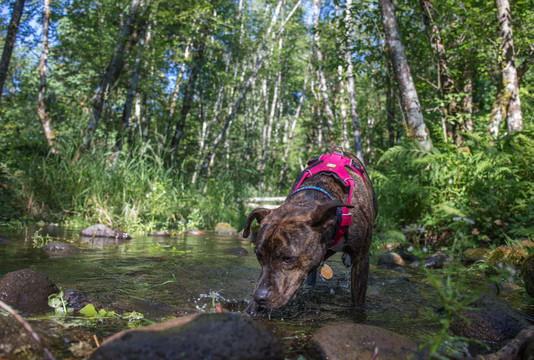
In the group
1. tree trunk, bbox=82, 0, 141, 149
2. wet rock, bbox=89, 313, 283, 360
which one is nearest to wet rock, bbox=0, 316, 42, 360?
wet rock, bbox=89, 313, 283, 360

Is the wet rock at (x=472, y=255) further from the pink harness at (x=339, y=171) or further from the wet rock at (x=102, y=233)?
the wet rock at (x=102, y=233)

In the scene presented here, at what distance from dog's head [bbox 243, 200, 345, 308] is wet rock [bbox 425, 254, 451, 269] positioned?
12.0 feet

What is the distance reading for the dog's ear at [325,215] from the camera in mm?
2986

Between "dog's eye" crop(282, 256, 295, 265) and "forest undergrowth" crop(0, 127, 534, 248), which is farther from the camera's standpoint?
"forest undergrowth" crop(0, 127, 534, 248)

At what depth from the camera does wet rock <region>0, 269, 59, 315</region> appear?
2.59 metres

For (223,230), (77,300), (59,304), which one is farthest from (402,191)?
(59,304)

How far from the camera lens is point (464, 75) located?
1330 centimetres

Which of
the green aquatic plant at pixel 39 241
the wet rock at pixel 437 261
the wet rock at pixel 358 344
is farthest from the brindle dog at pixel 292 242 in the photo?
the green aquatic plant at pixel 39 241

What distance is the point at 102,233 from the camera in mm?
7367

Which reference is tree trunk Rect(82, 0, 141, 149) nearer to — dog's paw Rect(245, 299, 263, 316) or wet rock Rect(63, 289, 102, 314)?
wet rock Rect(63, 289, 102, 314)

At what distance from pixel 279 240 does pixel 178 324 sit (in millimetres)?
1253

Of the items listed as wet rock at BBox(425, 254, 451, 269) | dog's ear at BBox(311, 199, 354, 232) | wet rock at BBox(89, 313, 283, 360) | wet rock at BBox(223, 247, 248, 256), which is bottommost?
wet rock at BBox(223, 247, 248, 256)

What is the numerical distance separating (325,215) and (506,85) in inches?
343

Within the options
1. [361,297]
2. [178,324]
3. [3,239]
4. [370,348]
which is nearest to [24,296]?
[178,324]
